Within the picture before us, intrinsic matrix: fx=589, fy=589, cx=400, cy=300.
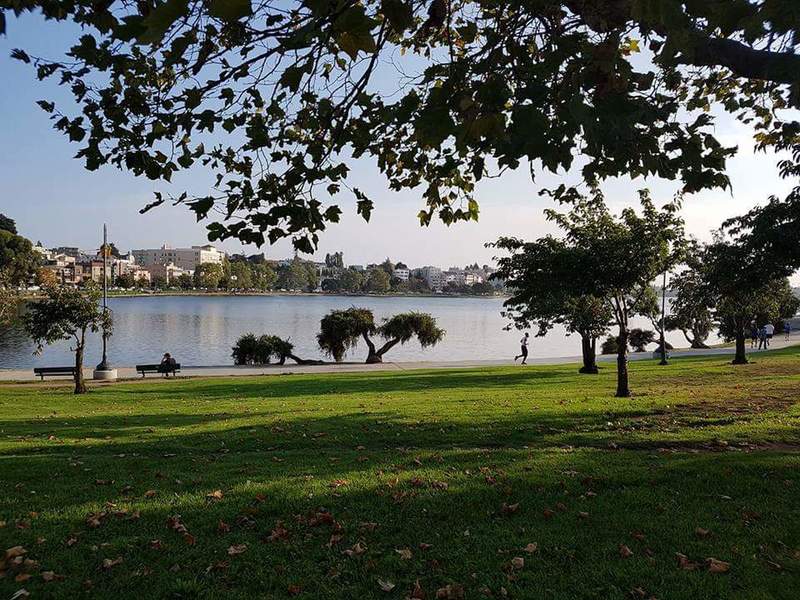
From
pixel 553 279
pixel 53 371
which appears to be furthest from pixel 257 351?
pixel 553 279

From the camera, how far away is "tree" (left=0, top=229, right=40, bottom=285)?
277 ft

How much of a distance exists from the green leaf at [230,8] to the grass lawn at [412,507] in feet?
12.2

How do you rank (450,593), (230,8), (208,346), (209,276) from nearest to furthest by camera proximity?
(230,8) → (450,593) → (208,346) → (209,276)

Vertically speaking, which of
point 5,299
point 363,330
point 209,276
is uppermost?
point 209,276

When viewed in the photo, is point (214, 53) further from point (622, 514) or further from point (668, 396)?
point (668, 396)

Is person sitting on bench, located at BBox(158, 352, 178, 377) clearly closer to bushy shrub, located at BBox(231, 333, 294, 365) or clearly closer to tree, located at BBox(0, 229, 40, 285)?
bushy shrub, located at BBox(231, 333, 294, 365)

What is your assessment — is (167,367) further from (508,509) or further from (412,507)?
(508,509)

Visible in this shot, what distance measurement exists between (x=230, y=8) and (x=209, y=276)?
200354 millimetres

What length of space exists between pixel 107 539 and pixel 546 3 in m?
5.79

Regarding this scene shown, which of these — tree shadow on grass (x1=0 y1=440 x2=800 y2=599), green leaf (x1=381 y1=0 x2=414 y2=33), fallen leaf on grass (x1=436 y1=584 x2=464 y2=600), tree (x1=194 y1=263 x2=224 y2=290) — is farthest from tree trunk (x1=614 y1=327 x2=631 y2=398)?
tree (x1=194 y1=263 x2=224 y2=290)

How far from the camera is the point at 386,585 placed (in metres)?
4.23

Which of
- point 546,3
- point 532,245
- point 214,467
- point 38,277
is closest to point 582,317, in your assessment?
point 532,245

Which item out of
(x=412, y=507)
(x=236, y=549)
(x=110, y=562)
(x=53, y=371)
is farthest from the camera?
(x=53, y=371)

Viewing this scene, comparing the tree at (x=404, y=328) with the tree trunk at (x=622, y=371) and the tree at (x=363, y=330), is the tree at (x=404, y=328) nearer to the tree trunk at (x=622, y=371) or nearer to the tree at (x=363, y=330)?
the tree at (x=363, y=330)
